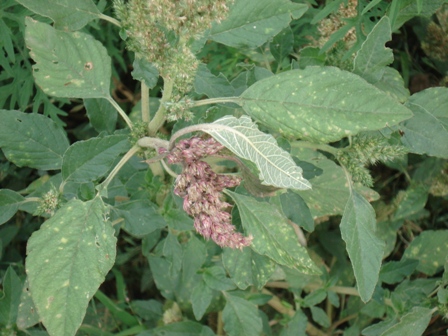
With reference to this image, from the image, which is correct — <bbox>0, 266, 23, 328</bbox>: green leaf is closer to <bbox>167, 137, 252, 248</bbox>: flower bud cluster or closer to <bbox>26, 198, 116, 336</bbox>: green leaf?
<bbox>26, 198, 116, 336</bbox>: green leaf

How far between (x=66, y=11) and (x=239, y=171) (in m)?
0.77

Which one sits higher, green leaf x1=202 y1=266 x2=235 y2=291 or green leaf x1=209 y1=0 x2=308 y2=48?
green leaf x1=209 y1=0 x2=308 y2=48

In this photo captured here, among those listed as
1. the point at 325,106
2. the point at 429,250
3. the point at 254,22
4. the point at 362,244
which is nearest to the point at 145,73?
the point at 254,22

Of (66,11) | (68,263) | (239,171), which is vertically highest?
(66,11)

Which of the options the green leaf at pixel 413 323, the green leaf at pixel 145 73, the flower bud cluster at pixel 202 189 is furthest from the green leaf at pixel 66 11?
the green leaf at pixel 413 323

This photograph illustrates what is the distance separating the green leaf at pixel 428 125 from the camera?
4.88 feet

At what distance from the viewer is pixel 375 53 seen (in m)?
1.33

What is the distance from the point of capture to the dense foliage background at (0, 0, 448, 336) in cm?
120

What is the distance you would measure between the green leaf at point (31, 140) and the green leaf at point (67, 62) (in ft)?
0.62

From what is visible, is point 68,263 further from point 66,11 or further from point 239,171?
point 239,171

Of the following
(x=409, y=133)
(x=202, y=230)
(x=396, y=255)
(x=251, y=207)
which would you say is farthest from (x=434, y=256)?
(x=202, y=230)

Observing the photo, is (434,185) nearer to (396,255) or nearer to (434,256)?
(434,256)

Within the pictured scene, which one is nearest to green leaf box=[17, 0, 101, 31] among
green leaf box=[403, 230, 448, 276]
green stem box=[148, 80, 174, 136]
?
green stem box=[148, 80, 174, 136]

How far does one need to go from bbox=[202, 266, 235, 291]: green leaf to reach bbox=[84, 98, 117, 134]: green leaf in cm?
62
